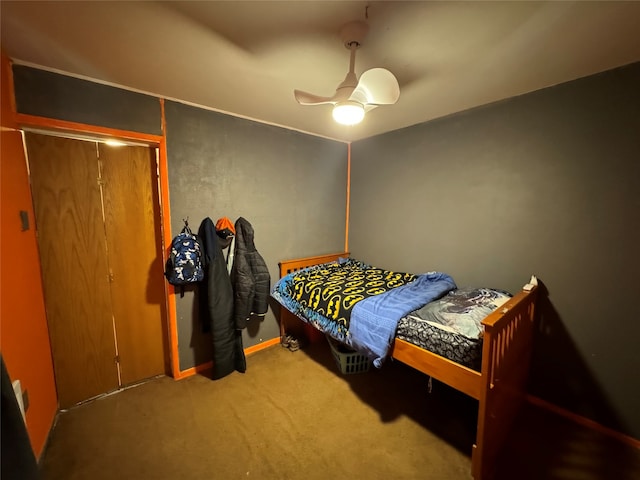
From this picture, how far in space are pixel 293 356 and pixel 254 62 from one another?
8.04 ft

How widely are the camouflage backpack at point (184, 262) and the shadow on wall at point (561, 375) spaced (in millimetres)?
2621

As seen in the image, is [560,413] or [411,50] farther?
[560,413]

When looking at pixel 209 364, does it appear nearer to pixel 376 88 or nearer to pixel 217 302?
pixel 217 302

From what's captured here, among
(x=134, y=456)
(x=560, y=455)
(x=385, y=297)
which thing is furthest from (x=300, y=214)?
(x=560, y=455)

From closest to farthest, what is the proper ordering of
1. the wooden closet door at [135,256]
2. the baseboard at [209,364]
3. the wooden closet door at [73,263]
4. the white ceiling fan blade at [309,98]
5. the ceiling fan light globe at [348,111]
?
1. the ceiling fan light globe at [348,111]
2. the white ceiling fan blade at [309,98]
3. the wooden closet door at [73,263]
4. the wooden closet door at [135,256]
5. the baseboard at [209,364]

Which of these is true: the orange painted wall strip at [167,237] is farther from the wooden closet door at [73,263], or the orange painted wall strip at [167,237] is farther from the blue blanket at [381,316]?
the blue blanket at [381,316]

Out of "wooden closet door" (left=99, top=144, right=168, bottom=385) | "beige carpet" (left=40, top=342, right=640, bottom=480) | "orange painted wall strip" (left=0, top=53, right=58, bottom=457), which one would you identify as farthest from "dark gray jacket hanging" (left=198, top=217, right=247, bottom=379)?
"orange painted wall strip" (left=0, top=53, right=58, bottom=457)

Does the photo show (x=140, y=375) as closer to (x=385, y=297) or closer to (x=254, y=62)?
(x=385, y=297)

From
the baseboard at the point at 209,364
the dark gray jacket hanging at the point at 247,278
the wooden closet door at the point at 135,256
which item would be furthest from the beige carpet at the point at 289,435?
the dark gray jacket hanging at the point at 247,278

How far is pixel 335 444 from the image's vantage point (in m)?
1.68

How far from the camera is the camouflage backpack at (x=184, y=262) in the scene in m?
2.04

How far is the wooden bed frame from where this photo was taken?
1367 millimetres

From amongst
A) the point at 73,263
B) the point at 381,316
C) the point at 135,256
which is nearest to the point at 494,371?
the point at 381,316

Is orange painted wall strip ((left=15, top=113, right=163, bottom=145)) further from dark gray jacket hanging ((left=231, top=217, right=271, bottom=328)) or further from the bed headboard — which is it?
the bed headboard
